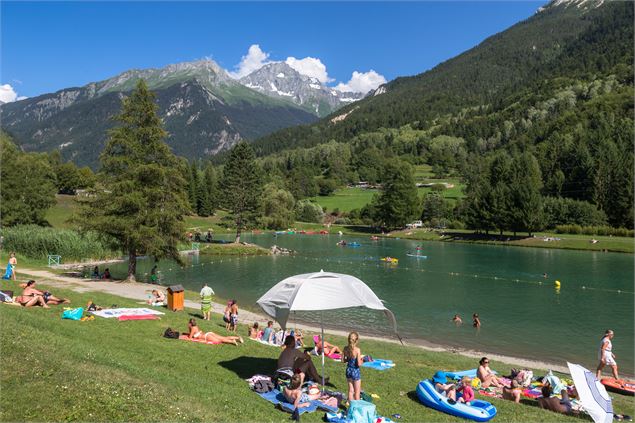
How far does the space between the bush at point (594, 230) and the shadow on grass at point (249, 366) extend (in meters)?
88.1

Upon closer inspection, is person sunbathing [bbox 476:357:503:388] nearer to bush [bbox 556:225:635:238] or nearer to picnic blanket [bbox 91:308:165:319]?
picnic blanket [bbox 91:308:165:319]

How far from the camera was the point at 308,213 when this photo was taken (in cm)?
13300

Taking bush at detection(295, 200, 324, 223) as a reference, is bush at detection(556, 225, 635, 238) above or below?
below

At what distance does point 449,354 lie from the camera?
22.6 meters

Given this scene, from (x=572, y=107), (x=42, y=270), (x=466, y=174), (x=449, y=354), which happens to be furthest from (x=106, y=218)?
(x=572, y=107)

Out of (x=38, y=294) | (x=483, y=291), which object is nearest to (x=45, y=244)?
(x=38, y=294)

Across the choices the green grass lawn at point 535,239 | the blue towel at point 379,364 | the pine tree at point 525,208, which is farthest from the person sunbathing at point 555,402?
the pine tree at point 525,208

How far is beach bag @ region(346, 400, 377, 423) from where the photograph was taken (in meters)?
10.5

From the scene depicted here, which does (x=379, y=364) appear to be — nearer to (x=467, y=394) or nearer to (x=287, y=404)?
(x=467, y=394)

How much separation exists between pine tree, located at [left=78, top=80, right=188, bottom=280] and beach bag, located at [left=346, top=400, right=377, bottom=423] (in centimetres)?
2568

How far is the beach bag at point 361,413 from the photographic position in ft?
34.5

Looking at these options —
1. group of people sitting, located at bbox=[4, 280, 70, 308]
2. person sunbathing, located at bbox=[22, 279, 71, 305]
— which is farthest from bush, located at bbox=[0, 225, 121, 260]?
group of people sitting, located at bbox=[4, 280, 70, 308]

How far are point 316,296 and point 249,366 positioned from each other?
431 cm

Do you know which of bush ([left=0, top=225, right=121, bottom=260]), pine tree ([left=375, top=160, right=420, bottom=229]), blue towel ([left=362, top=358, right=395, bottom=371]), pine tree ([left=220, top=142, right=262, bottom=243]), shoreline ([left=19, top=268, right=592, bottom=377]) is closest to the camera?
blue towel ([left=362, top=358, right=395, bottom=371])
